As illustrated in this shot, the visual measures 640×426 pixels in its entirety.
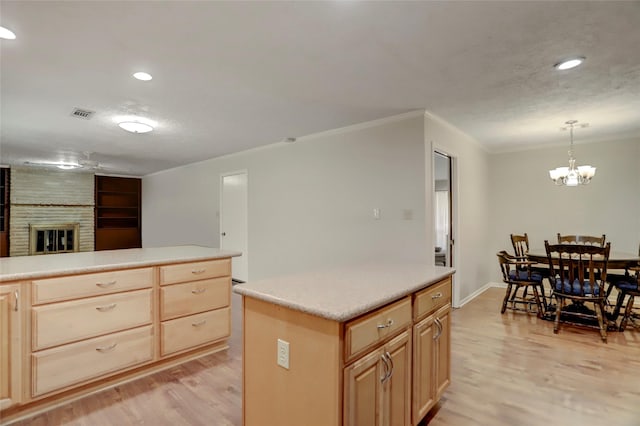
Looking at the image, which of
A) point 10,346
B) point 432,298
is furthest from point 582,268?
point 10,346

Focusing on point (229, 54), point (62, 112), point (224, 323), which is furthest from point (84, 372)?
point (62, 112)

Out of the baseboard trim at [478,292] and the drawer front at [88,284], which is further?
the baseboard trim at [478,292]

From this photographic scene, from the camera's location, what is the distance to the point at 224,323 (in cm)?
291

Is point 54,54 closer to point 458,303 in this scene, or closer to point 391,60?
point 391,60

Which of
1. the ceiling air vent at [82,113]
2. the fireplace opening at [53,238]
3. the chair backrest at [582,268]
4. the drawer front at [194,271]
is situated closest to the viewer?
the drawer front at [194,271]

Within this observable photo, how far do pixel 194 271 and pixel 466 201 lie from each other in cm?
374

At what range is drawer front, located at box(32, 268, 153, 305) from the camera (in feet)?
6.45

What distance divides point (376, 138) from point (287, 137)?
1417 mm

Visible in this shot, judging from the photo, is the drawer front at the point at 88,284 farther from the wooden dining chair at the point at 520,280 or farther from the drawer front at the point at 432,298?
the wooden dining chair at the point at 520,280

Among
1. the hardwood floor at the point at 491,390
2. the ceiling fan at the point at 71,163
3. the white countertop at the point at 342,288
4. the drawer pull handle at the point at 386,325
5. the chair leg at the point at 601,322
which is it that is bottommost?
the hardwood floor at the point at 491,390

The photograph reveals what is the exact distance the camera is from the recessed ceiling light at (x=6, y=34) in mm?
1936

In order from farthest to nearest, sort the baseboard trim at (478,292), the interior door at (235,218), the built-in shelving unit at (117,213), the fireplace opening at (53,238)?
1. the built-in shelving unit at (117,213)
2. the fireplace opening at (53,238)
3. the interior door at (235,218)
4. the baseboard trim at (478,292)

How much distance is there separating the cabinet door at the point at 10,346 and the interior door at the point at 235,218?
3.63 m

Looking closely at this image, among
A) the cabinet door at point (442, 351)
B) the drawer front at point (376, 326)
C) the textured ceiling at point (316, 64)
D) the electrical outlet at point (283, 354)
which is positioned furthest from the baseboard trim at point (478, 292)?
the electrical outlet at point (283, 354)
